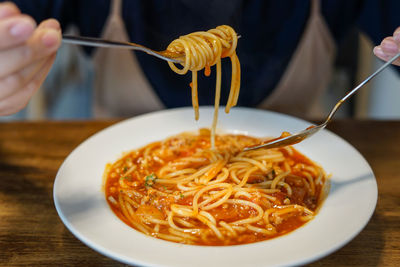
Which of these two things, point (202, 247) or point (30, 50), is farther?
point (202, 247)

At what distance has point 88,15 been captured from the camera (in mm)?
3398

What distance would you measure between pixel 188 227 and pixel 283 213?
1.46ft

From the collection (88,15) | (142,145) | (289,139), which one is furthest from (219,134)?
(88,15)

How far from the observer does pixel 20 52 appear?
139 cm

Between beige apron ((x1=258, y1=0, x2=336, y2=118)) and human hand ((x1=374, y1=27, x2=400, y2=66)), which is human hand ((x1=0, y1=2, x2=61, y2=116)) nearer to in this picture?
human hand ((x1=374, y1=27, x2=400, y2=66))

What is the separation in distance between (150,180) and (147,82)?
150 cm

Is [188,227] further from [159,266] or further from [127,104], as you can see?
[127,104]

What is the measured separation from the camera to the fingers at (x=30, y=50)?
138 cm

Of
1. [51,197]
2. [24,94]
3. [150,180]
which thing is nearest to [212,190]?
[150,180]

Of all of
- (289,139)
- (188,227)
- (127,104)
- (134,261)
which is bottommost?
(127,104)

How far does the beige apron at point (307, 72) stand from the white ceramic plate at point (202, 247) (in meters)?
0.91

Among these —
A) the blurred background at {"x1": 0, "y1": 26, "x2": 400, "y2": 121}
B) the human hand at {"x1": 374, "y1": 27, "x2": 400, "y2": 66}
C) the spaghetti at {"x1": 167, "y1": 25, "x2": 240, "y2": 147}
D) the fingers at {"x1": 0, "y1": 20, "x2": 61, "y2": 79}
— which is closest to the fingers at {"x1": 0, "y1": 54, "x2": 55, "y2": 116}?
the fingers at {"x1": 0, "y1": 20, "x2": 61, "y2": 79}

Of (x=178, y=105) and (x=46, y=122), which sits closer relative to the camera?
(x=46, y=122)

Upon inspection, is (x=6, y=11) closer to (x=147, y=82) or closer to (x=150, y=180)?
(x=150, y=180)
